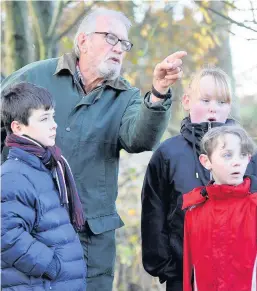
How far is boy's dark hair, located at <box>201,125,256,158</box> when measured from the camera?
3.31 meters

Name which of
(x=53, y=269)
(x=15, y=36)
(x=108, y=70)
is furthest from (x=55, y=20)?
(x=53, y=269)

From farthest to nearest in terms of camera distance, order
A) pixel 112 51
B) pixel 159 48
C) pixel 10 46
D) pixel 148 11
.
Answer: pixel 159 48 → pixel 148 11 → pixel 10 46 → pixel 112 51

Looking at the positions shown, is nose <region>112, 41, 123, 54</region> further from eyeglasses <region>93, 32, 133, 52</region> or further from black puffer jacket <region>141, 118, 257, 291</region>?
black puffer jacket <region>141, 118, 257, 291</region>

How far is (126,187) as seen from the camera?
302 inches

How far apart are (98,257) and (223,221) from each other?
93cm

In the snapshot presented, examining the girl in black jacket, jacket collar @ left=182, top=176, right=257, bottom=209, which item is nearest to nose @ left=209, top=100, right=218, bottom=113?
the girl in black jacket

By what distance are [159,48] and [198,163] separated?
9729mm

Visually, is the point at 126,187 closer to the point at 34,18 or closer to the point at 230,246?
the point at 34,18

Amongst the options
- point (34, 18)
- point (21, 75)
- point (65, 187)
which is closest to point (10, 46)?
point (34, 18)

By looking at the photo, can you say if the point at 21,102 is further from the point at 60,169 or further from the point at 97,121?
the point at 97,121

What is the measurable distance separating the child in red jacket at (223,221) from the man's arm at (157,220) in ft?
1.09

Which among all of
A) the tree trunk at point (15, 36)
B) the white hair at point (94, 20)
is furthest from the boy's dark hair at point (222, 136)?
the tree trunk at point (15, 36)

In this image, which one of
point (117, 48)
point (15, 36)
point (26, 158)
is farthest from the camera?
point (15, 36)

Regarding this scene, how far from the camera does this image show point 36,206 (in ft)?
10.7
